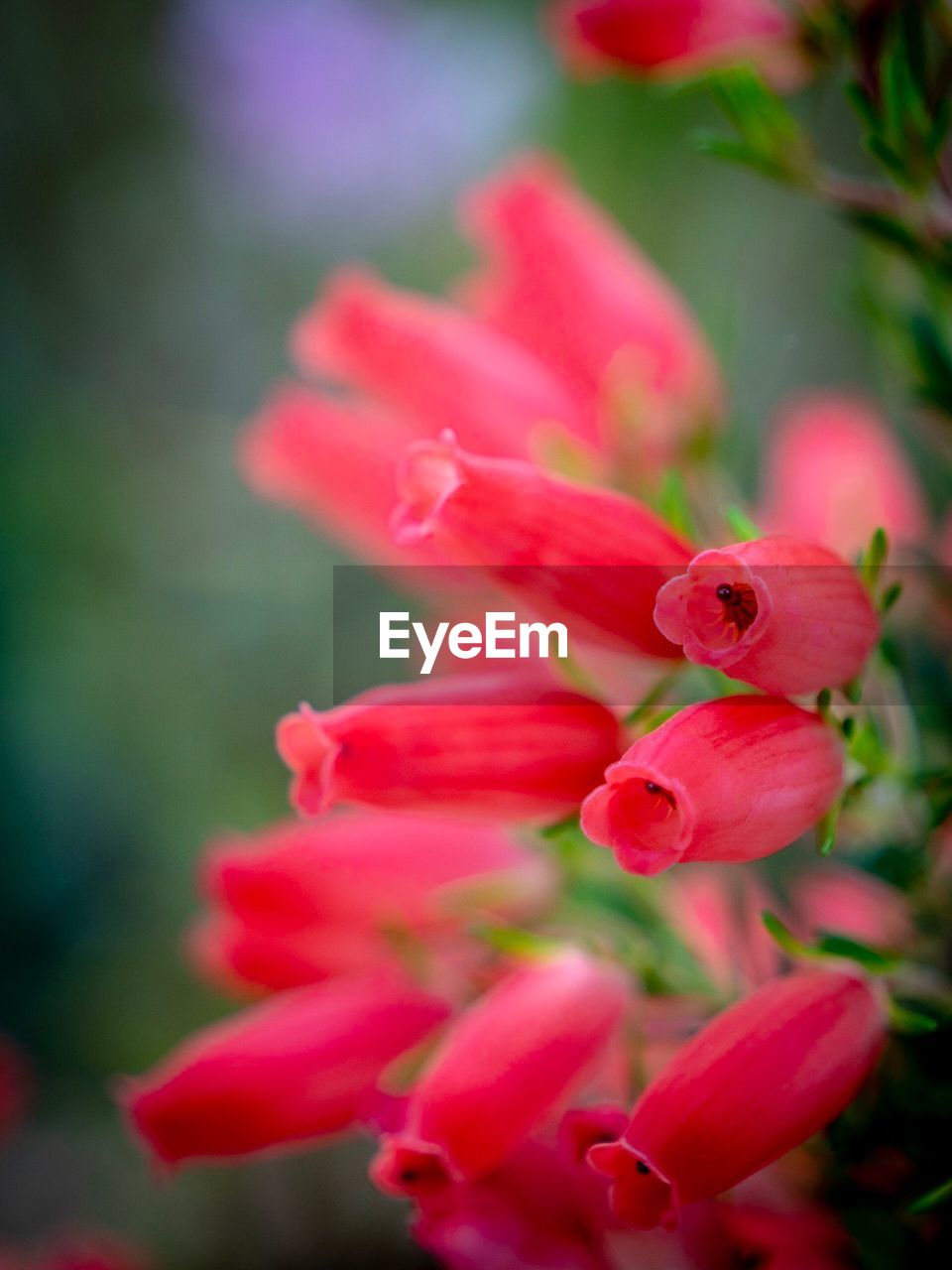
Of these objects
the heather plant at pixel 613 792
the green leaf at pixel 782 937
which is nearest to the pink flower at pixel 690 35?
the heather plant at pixel 613 792

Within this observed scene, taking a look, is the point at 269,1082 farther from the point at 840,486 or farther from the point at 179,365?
the point at 179,365

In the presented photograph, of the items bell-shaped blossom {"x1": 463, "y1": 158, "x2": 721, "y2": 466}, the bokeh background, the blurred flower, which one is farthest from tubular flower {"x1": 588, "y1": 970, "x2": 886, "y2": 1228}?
the blurred flower

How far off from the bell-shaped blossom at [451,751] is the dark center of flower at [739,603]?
0.14ft

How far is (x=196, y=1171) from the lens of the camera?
0.87 meters

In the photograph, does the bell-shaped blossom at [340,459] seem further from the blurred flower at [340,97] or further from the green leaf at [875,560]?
the blurred flower at [340,97]

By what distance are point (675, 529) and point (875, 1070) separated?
145 mm

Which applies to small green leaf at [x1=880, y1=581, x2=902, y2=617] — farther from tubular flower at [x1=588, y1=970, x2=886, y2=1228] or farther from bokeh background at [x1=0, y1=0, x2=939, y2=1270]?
bokeh background at [x1=0, y1=0, x2=939, y2=1270]

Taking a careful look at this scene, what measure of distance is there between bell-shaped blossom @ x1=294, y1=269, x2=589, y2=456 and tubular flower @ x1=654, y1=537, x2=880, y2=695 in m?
0.14

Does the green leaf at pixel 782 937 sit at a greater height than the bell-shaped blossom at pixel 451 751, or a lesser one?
lesser

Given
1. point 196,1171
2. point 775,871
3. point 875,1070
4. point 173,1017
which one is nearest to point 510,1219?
point 875,1070

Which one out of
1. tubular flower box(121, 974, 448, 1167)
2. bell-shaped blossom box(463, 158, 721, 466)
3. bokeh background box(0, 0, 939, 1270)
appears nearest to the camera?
tubular flower box(121, 974, 448, 1167)

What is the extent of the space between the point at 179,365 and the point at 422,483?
3.27 ft

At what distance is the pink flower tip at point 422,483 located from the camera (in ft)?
0.81

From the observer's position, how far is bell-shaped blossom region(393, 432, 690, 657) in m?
0.25
